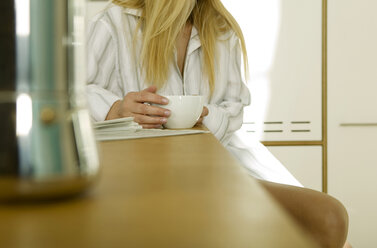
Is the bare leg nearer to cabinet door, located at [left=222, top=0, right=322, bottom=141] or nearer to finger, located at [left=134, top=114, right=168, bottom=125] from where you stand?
finger, located at [left=134, top=114, right=168, bottom=125]

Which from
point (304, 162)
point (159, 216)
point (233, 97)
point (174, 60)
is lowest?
point (304, 162)

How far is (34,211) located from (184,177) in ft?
0.35

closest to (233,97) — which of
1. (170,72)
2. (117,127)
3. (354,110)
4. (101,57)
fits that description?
(170,72)

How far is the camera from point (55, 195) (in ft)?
0.67

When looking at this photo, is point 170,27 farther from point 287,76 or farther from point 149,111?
point 287,76

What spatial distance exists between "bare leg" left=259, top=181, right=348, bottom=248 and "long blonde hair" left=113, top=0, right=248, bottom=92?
0.61 metres

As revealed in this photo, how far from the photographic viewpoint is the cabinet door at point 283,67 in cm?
247

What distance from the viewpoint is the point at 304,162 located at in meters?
2.49

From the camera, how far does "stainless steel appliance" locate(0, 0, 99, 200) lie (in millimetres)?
203

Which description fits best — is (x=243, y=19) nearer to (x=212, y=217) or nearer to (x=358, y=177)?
(x=358, y=177)

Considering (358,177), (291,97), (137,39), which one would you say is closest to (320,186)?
(358,177)

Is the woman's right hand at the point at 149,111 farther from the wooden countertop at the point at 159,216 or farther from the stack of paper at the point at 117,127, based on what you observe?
the wooden countertop at the point at 159,216

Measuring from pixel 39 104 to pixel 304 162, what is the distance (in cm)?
239

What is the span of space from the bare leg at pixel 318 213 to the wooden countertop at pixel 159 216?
2.11 feet
